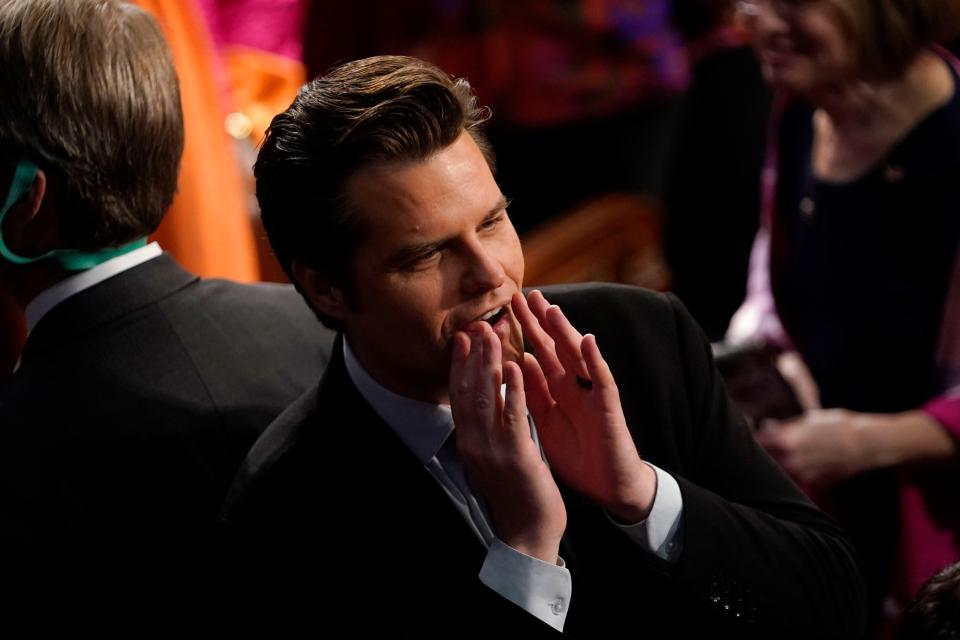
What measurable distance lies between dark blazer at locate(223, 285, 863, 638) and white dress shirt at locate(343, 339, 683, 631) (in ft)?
0.05

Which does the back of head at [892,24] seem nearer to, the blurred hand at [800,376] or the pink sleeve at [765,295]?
the pink sleeve at [765,295]

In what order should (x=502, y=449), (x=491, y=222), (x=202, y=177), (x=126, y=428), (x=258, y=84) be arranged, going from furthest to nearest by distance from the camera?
(x=258, y=84)
(x=202, y=177)
(x=126, y=428)
(x=491, y=222)
(x=502, y=449)

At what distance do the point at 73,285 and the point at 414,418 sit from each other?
1.69ft

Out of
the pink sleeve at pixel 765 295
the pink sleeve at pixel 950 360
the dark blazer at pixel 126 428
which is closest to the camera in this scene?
the dark blazer at pixel 126 428

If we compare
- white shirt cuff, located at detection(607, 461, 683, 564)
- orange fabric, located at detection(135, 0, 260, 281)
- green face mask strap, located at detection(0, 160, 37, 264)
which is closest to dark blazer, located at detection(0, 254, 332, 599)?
green face mask strap, located at detection(0, 160, 37, 264)

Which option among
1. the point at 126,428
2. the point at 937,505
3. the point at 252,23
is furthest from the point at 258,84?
the point at 937,505

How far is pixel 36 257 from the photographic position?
1676 millimetres

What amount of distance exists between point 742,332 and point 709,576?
1.26 m

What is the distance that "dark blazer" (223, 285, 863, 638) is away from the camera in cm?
143

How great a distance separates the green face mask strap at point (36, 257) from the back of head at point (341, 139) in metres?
0.33

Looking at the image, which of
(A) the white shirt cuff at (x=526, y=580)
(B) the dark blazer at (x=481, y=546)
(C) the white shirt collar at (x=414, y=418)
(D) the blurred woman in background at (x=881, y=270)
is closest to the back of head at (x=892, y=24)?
(D) the blurred woman in background at (x=881, y=270)

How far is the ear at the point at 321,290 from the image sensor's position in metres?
1.50

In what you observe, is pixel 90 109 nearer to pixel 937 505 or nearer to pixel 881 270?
pixel 881 270

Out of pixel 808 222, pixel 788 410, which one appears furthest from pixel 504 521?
pixel 808 222
